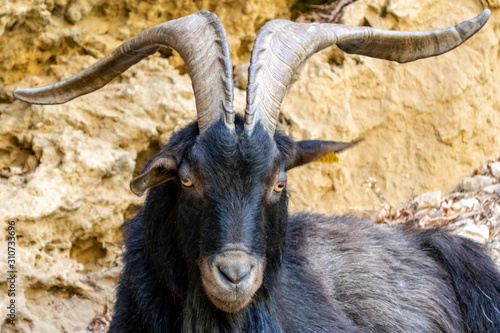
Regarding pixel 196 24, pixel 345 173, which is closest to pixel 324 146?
pixel 196 24

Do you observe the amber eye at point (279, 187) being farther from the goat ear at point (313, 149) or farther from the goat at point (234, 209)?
the goat ear at point (313, 149)

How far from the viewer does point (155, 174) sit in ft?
13.1

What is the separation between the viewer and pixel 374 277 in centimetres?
560

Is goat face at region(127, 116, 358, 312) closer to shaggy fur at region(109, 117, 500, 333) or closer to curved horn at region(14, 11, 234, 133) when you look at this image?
shaggy fur at region(109, 117, 500, 333)

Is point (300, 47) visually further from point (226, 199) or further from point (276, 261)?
point (276, 261)

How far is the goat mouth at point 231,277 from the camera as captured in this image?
141 inches

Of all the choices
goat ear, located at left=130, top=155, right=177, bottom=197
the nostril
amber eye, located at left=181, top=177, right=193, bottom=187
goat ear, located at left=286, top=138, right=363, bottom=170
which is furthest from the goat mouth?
goat ear, located at left=286, top=138, right=363, bottom=170

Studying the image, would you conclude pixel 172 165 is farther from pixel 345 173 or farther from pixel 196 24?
pixel 345 173

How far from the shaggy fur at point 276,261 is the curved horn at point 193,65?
0.19 meters

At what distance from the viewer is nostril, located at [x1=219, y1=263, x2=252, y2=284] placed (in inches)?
141

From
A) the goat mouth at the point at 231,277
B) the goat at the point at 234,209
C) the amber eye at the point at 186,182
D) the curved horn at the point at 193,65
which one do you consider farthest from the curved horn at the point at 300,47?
the goat mouth at the point at 231,277

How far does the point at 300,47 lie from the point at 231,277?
1.65 metres

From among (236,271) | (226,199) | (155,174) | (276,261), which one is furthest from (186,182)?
(276,261)

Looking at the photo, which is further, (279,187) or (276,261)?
(276,261)
